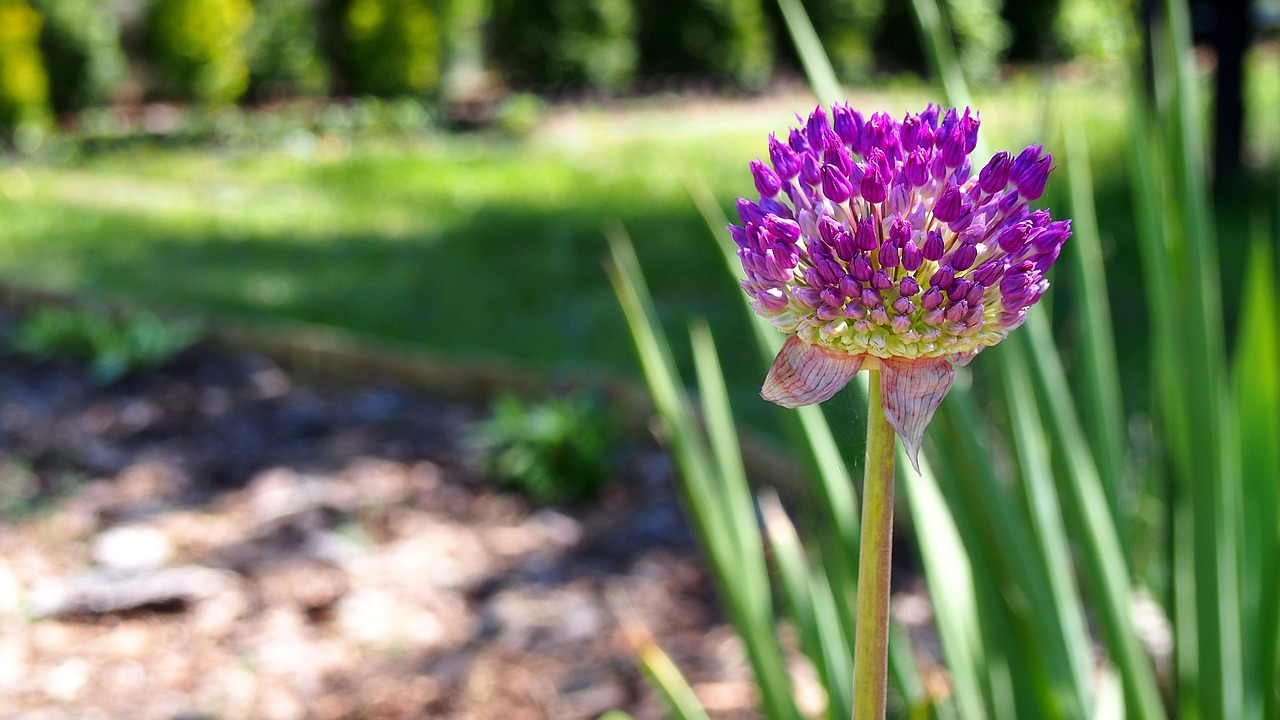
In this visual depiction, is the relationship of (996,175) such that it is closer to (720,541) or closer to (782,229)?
(782,229)

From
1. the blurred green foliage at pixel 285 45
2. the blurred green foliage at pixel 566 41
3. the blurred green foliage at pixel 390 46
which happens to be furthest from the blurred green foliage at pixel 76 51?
the blurred green foliage at pixel 566 41

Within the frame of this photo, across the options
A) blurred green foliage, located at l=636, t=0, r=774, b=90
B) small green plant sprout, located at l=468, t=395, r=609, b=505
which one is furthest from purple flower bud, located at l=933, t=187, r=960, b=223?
blurred green foliage, located at l=636, t=0, r=774, b=90

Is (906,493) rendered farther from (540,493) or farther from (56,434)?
(56,434)

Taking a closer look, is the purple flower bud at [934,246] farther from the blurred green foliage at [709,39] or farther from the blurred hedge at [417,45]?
the blurred green foliage at [709,39]

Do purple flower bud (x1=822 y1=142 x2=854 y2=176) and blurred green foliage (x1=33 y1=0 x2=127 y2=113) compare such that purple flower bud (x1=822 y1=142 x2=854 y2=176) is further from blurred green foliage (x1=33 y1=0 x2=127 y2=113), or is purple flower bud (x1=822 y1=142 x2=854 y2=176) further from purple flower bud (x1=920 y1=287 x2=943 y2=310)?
blurred green foliage (x1=33 y1=0 x2=127 y2=113)

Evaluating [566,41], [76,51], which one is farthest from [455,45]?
[76,51]
